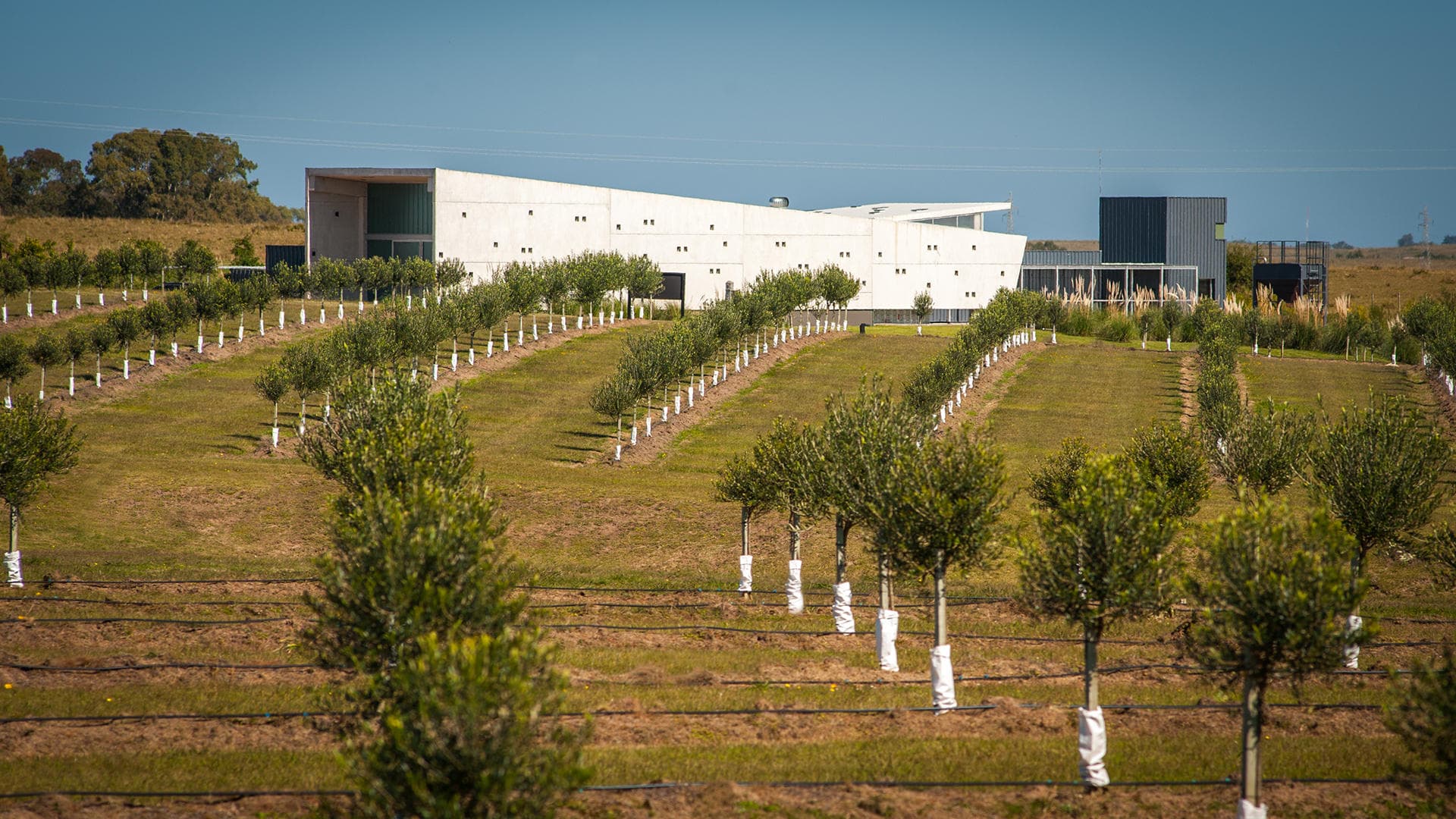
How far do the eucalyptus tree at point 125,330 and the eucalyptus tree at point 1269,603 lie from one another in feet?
215

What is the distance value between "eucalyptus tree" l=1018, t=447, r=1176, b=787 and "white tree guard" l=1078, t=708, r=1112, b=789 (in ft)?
1.97

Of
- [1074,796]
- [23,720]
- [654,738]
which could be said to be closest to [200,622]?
[23,720]

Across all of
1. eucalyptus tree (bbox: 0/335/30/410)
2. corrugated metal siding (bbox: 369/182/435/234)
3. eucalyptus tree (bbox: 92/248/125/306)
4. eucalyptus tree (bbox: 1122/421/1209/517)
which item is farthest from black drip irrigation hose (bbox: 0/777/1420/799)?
corrugated metal siding (bbox: 369/182/435/234)

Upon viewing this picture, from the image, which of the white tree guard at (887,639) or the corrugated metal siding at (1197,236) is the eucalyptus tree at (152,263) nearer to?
the white tree guard at (887,639)

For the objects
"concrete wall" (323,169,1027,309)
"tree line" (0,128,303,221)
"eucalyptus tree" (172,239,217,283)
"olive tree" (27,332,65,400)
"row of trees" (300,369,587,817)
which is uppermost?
"tree line" (0,128,303,221)

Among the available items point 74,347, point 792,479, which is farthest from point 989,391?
point 74,347

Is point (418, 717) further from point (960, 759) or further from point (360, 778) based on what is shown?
point (960, 759)

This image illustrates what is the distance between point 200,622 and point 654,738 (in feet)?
48.8

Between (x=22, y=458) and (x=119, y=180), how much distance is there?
169m

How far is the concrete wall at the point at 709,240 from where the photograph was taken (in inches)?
4158

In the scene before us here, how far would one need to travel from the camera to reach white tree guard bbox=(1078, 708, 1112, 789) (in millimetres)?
21734

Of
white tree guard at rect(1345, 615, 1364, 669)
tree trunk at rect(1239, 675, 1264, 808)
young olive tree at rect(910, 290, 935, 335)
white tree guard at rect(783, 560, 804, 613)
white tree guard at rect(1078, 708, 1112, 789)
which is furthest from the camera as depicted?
young olive tree at rect(910, 290, 935, 335)

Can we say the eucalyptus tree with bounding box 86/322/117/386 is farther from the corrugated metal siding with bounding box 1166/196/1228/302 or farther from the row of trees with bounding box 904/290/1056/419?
the corrugated metal siding with bounding box 1166/196/1228/302

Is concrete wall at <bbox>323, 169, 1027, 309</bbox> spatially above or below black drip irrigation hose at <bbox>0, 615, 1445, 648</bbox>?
above
